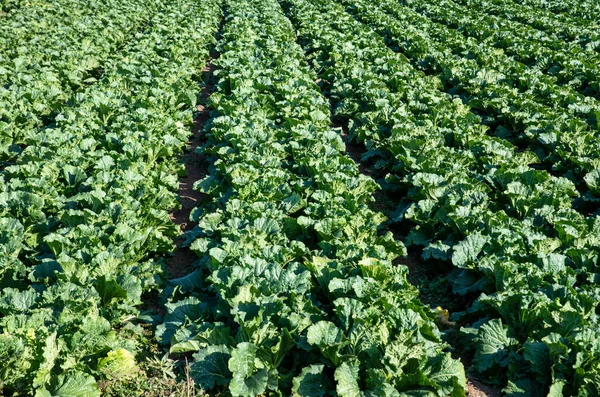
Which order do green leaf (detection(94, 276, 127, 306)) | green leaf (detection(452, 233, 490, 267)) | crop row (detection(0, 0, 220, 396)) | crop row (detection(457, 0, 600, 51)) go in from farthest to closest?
1. crop row (detection(457, 0, 600, 51))
2. green leaf (detection(452, 233, 490, 267))
3. green leaf (detection(94, 276, 127, 306))
4. crop row (detection(0, 0, 220, 396))

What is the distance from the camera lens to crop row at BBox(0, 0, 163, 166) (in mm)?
10688

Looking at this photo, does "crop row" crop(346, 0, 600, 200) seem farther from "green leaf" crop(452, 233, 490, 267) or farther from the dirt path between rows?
the dirt path between rows

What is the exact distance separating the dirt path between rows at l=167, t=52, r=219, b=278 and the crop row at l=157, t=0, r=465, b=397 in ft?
1.40

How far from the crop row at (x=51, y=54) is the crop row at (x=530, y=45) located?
1126cm

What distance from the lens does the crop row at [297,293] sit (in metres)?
4.89

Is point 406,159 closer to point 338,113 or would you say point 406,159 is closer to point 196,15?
point 338,113

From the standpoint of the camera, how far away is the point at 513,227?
669cm

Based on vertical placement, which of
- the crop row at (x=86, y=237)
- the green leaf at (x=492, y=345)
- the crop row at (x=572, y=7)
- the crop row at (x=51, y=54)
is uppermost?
the crop row at (x=572, y=7)

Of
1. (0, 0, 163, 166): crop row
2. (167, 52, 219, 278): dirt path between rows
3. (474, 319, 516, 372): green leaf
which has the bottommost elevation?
(0, 0, 163, 166): crop row

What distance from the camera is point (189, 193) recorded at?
9219mm

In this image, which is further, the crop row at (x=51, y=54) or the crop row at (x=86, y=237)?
the crop row at (x=51, y=54)

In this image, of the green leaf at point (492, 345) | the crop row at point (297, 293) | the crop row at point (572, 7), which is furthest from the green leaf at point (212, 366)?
the crop row at point (572, 7)

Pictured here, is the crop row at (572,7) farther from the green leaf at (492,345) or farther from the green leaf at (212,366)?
the green leaf at (212,366)

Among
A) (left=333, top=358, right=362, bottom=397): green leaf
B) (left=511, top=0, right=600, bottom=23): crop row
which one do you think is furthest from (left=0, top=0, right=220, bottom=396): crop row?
(left=511, top=0, right=600, bottom=23): crop row
